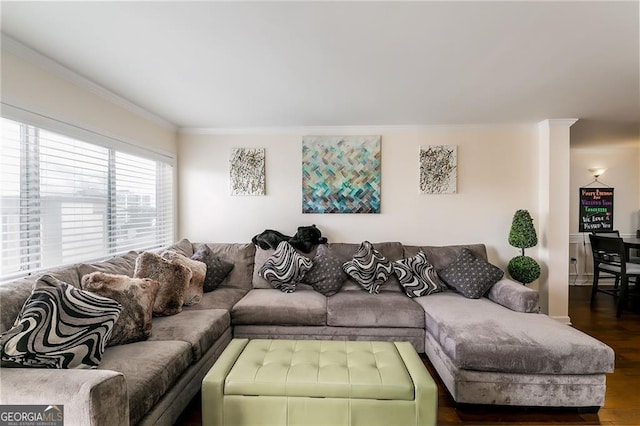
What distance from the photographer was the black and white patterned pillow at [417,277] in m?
2.90

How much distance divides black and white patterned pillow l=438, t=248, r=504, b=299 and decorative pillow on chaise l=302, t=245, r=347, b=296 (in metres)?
1.08

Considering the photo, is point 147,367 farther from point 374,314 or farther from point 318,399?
point 374,314

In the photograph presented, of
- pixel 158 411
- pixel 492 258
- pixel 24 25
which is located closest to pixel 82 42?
pixel 24 25

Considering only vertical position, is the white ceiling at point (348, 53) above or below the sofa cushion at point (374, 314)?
above

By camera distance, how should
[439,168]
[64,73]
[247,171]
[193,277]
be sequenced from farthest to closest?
[247,171], [439,168], [193,277], [64,73]

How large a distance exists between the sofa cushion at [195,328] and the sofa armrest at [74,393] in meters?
0.71

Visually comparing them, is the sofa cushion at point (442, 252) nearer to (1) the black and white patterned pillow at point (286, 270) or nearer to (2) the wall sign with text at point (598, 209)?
(1) the black and white patterned pillow at point (286, 270)

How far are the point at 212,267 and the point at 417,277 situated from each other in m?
2.12

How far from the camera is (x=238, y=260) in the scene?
3.26 m

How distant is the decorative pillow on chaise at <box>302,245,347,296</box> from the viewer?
2939mm

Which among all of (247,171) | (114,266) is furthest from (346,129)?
(114,266)

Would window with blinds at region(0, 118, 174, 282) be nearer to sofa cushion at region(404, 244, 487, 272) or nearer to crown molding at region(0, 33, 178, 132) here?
crown molding at region(0, 33, 178, 132)

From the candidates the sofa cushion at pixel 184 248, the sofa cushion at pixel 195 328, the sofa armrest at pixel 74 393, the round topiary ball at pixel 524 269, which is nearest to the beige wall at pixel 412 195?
the round topiary ball at pixel 524 269

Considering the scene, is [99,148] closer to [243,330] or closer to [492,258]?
[243,330]
